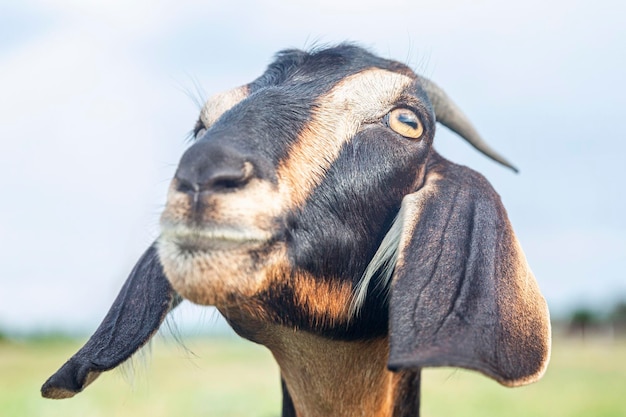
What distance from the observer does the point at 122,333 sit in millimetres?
5078

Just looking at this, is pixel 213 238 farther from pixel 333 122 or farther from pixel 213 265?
pixel 333 122

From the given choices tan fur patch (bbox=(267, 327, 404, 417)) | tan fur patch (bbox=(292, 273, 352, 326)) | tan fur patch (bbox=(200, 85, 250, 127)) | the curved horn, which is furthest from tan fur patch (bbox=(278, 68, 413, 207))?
the curved horn

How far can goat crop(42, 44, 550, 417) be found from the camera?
3.74 m

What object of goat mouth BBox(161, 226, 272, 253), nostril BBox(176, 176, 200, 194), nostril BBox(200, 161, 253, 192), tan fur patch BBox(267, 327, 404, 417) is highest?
nostril BBox(200, 161, 253, 192)

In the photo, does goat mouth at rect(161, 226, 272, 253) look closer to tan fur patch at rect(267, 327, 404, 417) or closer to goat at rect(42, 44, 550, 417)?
goat at rect(42, 44, 550, 417)

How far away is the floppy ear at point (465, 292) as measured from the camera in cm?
381

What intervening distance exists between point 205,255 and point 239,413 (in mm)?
11665

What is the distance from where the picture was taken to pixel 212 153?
374 centimetres

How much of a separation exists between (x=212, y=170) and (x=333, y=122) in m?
1.11

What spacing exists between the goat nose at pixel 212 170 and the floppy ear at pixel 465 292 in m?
1.02

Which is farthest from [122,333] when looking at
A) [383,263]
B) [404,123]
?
[404,123]

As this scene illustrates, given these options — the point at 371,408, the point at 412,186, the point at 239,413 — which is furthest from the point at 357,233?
the point at 239,413

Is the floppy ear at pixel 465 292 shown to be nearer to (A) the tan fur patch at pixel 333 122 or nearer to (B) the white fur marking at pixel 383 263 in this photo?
(B) the white fur marking at pixel 383 263

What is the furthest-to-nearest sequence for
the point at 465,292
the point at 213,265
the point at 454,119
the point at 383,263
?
the point at 454,119 → the point at 383,263 → the point at 465,292 → the point at 213,265
